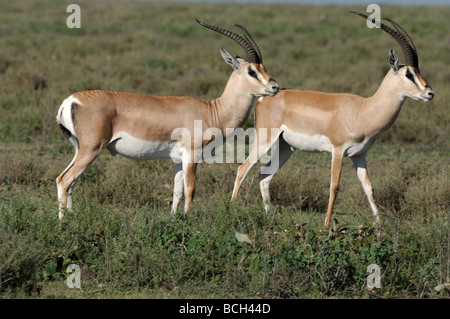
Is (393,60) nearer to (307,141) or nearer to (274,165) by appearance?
(307,141)

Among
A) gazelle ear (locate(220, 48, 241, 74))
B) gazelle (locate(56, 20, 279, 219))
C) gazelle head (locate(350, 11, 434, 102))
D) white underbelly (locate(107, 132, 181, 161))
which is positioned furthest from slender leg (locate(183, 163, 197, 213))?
gazelle head (locate(350, 11, 434, 102))

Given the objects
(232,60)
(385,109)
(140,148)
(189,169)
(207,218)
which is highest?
(232,60)

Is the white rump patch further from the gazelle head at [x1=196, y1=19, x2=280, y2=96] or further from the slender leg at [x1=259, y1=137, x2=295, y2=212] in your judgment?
the slender leg at [x1=259, y1=137, x2=295, y2=212]

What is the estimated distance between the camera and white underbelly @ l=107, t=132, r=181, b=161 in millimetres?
6676

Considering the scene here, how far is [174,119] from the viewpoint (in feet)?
22.4

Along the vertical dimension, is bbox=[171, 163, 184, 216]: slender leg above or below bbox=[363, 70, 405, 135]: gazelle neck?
below

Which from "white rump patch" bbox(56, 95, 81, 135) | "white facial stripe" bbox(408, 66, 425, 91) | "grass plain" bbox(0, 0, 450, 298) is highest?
"white facial stripe" bbox(408, 66, 425, 91)

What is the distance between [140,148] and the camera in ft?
22.0

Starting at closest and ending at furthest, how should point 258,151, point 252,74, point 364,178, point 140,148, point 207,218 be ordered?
point 207,218
point 140,148
point 252,74
point 364,178
point 258,151

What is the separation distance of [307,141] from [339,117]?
0.45m

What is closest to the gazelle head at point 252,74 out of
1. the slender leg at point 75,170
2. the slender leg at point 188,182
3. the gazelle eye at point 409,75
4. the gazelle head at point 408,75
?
the slender leg at point 188,182

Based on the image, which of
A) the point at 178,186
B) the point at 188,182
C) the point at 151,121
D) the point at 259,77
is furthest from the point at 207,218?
the point at 259,77

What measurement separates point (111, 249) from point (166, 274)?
0.62 metres

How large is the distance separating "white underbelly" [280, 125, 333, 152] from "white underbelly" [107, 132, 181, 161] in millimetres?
1386
